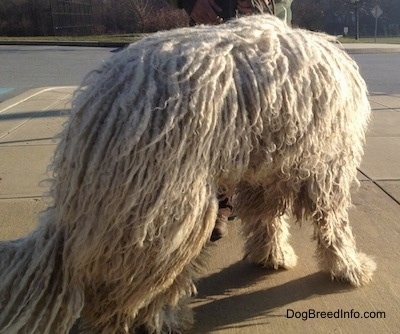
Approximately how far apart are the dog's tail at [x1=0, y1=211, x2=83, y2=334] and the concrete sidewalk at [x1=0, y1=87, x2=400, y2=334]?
588 mm

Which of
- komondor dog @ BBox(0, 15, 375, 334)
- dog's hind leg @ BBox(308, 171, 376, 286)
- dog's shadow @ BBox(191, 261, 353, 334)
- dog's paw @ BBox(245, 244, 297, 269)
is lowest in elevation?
dog's shadow @ BBox(191, 261, 353, 334)

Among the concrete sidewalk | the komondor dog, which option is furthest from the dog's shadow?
the komondor dog

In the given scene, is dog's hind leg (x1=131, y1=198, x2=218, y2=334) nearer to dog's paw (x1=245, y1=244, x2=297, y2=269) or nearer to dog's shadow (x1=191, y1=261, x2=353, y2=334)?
dog's shadow (x1=191, y1=261, x2=353, y2=334)

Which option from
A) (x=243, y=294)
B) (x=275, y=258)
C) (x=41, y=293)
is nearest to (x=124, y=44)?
(x=275, y=258)

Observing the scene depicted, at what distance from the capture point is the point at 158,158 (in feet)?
7.13

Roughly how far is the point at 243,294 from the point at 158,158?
1.35 meters

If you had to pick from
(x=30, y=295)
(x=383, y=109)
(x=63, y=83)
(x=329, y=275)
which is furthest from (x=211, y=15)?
(x=63, y=83)

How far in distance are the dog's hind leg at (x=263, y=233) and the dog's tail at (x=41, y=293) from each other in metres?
1.23

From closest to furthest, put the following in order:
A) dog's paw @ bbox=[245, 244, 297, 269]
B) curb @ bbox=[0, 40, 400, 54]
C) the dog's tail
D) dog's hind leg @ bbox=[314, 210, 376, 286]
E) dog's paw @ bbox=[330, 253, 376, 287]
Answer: the dog's tail
dog's hind leg @ bbox=[314, 210, 376, 286]
dog's paw @ bbox=[330, 253, 376, 287]
dog's paw @ bbox=[245, 244, 297, 269]
curb @ bbox=[0, 40, 400, 54]

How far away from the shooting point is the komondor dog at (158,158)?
2.18 meters

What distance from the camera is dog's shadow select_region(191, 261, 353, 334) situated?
9.71ft

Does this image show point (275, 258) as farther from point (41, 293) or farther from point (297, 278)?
point (41, 293)

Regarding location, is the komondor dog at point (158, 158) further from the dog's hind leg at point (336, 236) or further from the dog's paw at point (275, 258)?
the dog's paw at point (275, 258)

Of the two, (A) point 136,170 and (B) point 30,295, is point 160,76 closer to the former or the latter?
(A) point 136,170
